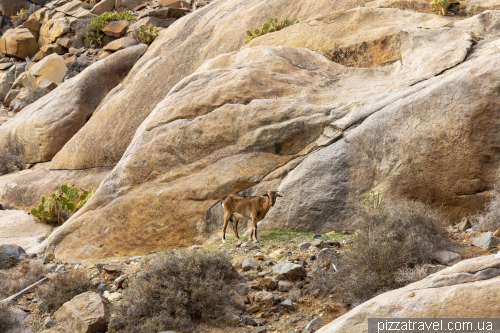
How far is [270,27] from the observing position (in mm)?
15078

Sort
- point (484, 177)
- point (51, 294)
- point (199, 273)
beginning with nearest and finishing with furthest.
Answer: point (199, 273), point (51, 294), point (484, 177)

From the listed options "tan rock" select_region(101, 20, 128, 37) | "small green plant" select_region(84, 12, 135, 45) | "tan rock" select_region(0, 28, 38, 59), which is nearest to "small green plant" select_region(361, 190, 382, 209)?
"tan rock" select_region(101, 20, 128, 37)

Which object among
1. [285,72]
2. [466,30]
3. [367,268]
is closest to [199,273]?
[367,268]

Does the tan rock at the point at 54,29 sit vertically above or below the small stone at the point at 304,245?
above

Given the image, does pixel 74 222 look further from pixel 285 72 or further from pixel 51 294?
pixel 285 72

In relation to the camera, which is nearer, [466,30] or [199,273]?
[199,273]

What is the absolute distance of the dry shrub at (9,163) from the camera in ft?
60.4

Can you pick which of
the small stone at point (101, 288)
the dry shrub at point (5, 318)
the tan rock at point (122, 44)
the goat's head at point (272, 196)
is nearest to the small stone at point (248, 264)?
the goat's head at point (272, 196)

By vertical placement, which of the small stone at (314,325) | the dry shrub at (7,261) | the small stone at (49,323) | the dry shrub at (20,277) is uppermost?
the small stone at (314,325)

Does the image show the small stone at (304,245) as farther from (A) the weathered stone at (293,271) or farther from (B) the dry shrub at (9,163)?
(B) the dry shrub at (9,163)

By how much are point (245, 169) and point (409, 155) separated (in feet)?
11.1

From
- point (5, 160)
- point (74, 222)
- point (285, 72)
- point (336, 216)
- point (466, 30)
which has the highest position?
point (466, 30)

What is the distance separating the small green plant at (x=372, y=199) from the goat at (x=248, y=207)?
1.68 meters

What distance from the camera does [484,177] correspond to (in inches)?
324
